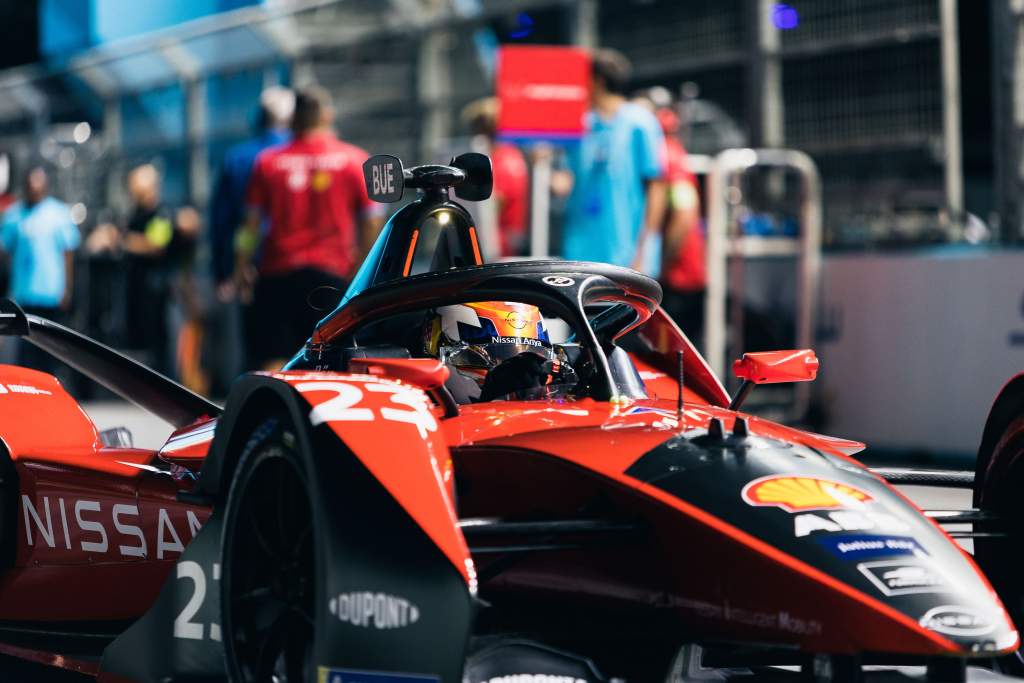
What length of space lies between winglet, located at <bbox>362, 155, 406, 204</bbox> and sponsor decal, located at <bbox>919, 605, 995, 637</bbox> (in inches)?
97.0

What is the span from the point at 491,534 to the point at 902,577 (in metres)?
0.80

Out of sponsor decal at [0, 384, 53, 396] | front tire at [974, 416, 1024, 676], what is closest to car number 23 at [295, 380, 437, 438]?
front tire at [974, 416, 1024, 676]

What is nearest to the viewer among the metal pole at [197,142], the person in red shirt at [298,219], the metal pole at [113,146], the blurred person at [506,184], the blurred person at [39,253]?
the person in red shirt at [298,219]

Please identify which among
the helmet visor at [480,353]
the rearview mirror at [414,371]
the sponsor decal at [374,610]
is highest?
the rearview mirror at [414,371]

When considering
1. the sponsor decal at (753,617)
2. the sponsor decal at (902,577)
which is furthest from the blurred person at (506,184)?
the sponsor decal at (902,577)

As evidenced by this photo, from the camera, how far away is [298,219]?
9914 millimetres

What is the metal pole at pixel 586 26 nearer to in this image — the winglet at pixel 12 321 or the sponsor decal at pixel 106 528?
the winglet at pixel 12 321

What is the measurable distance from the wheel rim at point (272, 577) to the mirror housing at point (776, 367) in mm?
1338

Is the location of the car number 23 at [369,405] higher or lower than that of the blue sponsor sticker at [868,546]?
higher

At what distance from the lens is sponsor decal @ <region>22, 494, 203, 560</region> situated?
176 inches

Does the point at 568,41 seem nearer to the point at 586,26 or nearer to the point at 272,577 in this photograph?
the point at 586,26

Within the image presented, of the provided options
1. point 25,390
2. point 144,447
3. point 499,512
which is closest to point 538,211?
point 144,447

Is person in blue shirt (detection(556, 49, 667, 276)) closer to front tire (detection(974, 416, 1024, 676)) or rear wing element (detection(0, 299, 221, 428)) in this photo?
rear wing element (detection(0, 299, 221, 428))

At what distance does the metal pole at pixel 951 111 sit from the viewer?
408 inches
